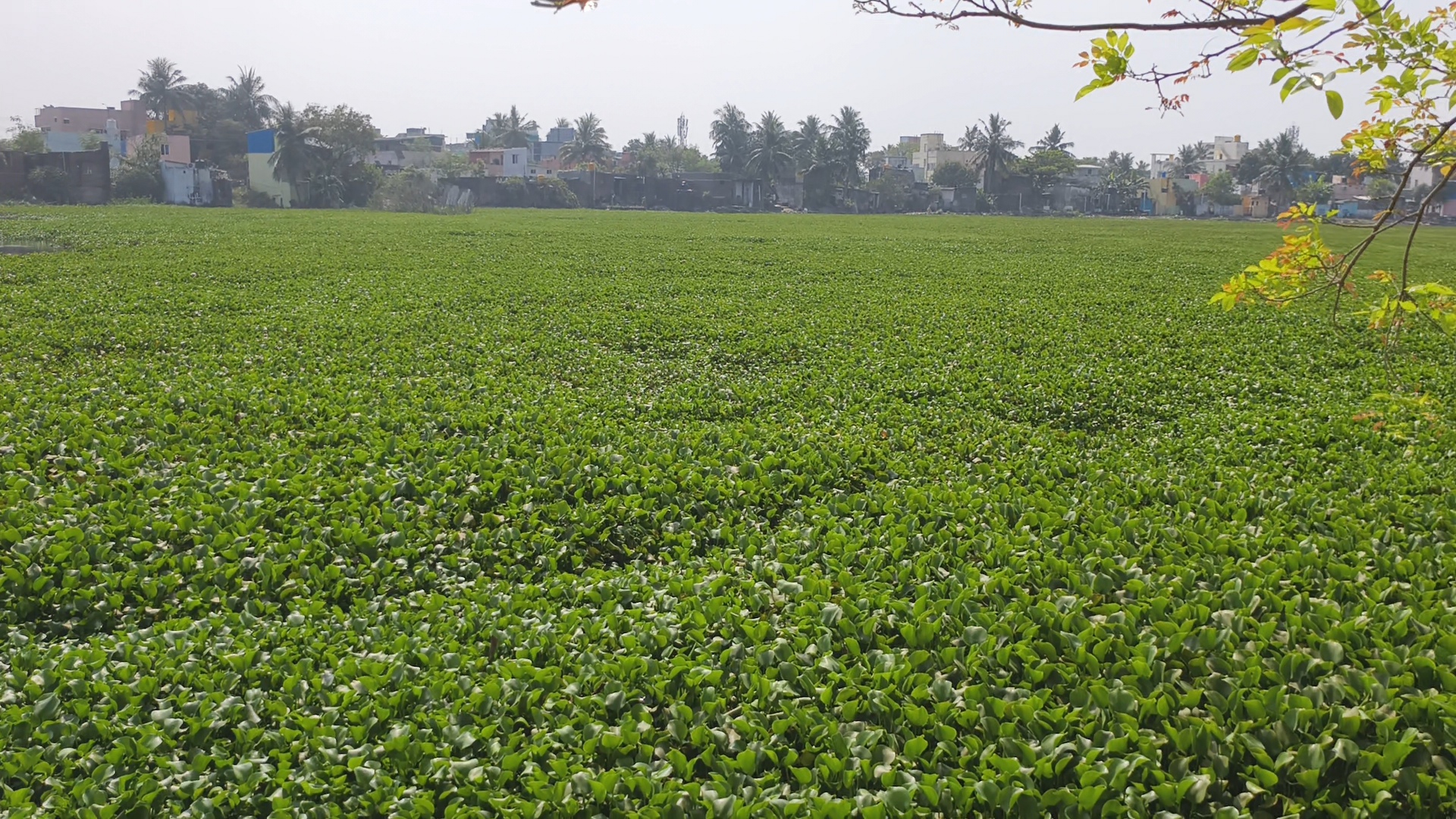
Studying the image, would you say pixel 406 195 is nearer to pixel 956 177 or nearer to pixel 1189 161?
pixel 956 177

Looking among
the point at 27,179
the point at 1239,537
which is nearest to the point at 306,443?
the point at 1239,537

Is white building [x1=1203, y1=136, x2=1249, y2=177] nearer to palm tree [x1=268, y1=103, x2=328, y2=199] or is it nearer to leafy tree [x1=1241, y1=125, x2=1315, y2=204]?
leafy tree [x1=1241, y1=125, x2=1315, y2=204]

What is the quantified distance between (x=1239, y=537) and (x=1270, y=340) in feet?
26.8

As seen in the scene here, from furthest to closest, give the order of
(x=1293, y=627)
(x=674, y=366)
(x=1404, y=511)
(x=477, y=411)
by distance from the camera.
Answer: (x=674, y=366) → (x=477, y=411) → (x=1404, y=511) → (x=1293, y=627)

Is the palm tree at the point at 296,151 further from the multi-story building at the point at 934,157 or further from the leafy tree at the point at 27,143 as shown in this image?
the multi-story building at the point at 934,157

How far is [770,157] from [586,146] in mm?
19690

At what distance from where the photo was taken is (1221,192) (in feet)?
298

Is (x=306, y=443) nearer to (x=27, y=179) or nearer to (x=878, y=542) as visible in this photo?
(x=878, y=542)

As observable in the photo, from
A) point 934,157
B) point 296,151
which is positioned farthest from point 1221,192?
point 296,151

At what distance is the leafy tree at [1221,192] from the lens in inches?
3556

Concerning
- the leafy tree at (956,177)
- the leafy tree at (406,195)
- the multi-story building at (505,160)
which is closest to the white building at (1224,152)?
the leafy tree at (956,177)

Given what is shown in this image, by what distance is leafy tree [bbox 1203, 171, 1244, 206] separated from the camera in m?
90.3

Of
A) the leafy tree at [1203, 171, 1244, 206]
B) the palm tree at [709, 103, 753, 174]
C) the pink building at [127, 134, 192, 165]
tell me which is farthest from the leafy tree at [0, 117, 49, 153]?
the leafy tree at [1203, 171, 1244, 206]

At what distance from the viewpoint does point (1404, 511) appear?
5578mm
